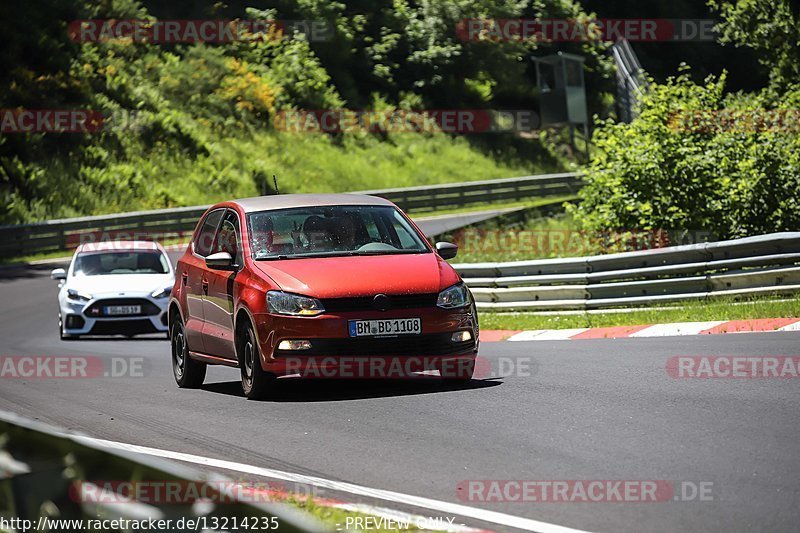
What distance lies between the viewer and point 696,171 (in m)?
21.1

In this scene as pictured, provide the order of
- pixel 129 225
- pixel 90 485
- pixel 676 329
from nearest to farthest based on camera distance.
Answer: pixel 90 485, pixel 676 329, pixel 129 225

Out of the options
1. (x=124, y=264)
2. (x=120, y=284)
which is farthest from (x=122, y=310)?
(x=124, y=264)

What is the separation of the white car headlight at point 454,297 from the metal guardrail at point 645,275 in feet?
20.6

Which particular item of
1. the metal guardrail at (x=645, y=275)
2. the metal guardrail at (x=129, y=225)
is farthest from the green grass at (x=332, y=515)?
the metal guardrail at (x=129, y=225)

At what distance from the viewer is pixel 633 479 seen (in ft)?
20.0

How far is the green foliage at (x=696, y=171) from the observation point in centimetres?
2038

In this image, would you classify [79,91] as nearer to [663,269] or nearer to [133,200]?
[133,200]

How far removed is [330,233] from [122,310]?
9.29 metres

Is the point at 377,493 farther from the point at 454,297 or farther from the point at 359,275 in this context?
the point at 454,297

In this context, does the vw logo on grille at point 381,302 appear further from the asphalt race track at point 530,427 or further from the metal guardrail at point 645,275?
the metal guardrail at point 645,275

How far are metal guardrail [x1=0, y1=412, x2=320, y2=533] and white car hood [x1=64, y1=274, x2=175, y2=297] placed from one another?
1541 cm

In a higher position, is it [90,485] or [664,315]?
[90,485]

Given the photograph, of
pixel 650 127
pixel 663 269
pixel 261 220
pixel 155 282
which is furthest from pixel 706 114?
pixel 261 220

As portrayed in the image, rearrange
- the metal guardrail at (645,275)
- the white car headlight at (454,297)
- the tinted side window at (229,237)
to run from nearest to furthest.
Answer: the white car headlight at (454,297) → the tinted side window at (229,237) → the metal guardrail at (645,275)
